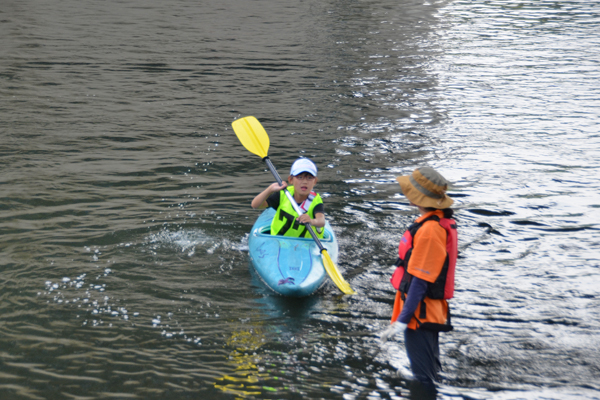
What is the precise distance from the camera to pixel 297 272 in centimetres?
549

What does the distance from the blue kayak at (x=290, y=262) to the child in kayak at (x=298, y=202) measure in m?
0.15

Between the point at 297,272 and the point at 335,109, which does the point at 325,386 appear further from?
the point at 335,109

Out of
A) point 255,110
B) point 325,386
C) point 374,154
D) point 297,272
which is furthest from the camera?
point 255,110

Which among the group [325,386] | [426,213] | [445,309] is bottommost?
[325,386]

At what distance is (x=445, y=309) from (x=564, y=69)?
47.1 feet

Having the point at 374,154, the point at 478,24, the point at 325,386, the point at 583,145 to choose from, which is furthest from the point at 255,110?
the point at 478,24

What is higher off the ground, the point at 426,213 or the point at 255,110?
the point at 426,213

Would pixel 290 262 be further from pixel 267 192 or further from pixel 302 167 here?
pixel 302 167

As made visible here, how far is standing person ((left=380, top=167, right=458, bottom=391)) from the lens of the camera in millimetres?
3480

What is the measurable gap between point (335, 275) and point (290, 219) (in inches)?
33.2

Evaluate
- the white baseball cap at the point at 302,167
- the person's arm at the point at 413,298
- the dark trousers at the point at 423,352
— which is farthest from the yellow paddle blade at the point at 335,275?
the person's arm at the point at 413,298

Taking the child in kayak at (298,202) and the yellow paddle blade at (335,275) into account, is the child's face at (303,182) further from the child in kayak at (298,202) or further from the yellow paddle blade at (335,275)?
the yellow paddle blade at (335,275)

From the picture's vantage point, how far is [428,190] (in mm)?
3559

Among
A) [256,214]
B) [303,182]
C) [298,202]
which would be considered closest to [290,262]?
[298,202]
